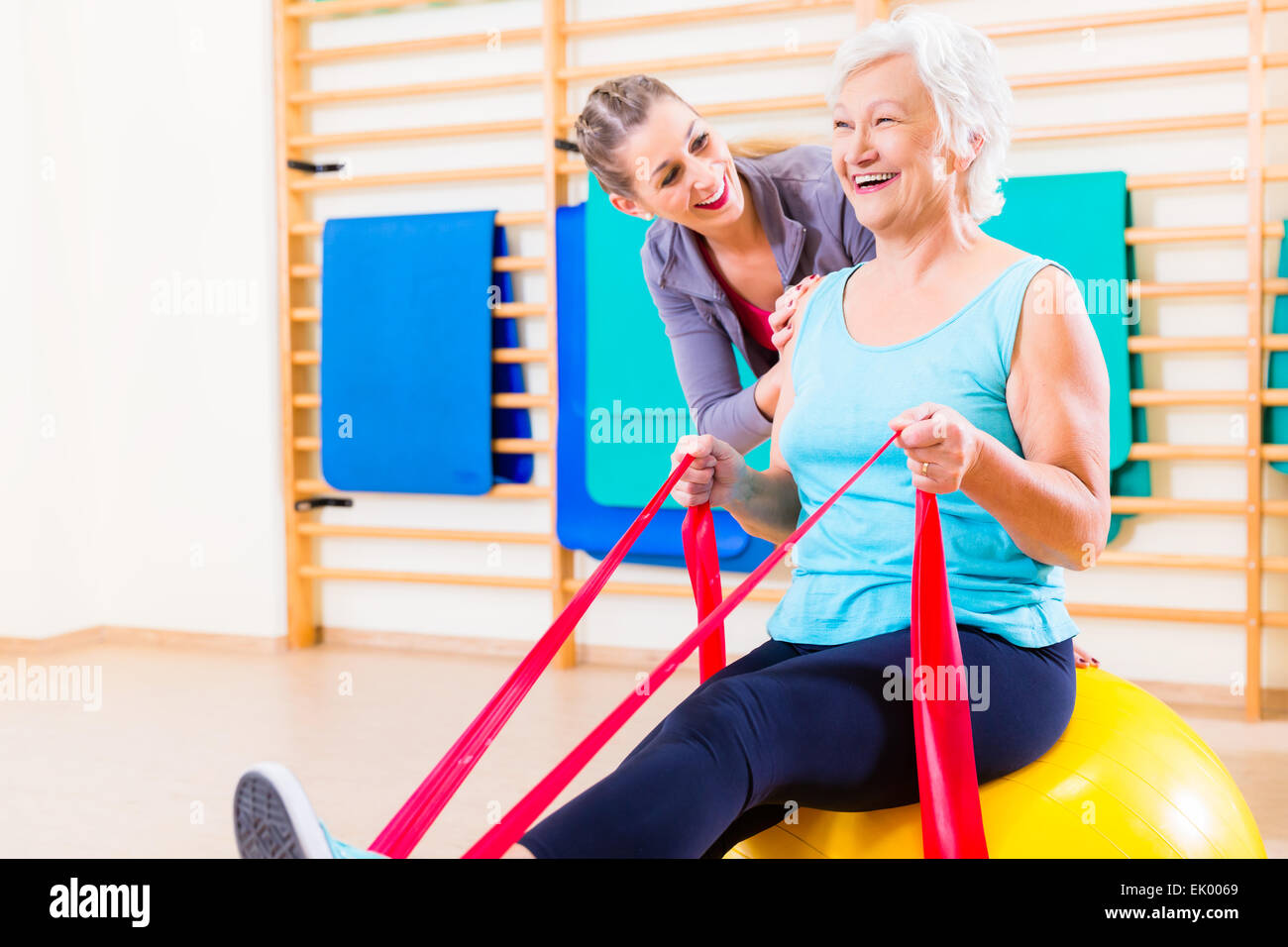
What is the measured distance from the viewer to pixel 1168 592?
3.31m

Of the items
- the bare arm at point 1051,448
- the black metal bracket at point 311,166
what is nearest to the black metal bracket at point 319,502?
the black metal bracket at point 311,166

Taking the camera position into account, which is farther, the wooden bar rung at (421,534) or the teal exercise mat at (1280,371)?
the wooden bar rung at (421,534)

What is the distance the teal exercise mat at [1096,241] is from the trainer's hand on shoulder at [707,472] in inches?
77.4

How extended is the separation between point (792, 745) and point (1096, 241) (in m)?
2.50

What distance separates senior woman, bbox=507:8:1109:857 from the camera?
1.08m

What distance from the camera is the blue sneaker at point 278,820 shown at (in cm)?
92

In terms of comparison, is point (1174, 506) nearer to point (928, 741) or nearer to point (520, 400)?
point (520, 400)

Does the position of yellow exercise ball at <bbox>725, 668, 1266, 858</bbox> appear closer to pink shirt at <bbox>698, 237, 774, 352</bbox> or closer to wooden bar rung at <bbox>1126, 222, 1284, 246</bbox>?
pink shirt at <bbox>698, 237, 774, 352</bbox>

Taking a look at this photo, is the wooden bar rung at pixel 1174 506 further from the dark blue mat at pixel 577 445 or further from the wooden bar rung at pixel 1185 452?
the dark blue mat at pixel 577 445

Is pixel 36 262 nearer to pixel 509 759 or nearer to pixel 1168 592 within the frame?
pixel 509 759

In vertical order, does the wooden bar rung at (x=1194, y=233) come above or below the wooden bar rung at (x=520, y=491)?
above

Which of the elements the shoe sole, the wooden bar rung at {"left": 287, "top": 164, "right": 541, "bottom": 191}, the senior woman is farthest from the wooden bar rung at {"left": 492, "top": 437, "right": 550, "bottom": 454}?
the shoe sole

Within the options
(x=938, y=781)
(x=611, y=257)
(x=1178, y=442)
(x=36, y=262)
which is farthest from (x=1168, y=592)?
(x=36, y=262)

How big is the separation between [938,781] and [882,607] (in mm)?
225
